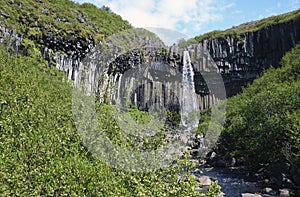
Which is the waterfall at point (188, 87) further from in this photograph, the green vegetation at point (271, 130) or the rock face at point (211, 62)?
the green vegetation at point (271, 130)

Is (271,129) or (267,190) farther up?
(271,129)

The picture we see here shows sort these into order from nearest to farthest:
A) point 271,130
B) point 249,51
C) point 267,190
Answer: point 267,190, point 271,130, point 249,51

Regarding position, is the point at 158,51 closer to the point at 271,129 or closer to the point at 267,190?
the point at 271,129

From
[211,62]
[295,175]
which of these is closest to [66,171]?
[295,175]

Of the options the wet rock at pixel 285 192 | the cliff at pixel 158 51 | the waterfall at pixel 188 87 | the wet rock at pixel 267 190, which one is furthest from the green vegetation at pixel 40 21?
the waterfall at pixel 188 87

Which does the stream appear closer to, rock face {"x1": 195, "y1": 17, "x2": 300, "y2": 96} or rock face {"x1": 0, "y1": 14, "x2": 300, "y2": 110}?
rock face {"x1": 0, "y1": 14, "x2": 300, "y2": 110}

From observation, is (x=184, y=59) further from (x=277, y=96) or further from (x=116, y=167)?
(x=116, y=167)

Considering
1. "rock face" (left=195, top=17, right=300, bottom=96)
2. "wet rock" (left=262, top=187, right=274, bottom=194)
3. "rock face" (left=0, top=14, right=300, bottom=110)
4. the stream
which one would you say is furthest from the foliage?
"rock face" (left=195, top=17, right=300, bottom=96)

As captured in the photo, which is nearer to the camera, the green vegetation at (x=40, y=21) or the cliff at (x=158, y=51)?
the green vegetation at (x=40, y=21)

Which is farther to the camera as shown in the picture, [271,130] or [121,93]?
[271,130]

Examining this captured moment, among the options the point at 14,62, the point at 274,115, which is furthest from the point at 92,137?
the point at 274,115

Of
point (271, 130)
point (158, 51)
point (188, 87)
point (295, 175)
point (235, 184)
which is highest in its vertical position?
point (158, 51)

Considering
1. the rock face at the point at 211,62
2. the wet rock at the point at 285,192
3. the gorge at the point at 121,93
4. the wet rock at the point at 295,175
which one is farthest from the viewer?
the rock face at the point at 211,62

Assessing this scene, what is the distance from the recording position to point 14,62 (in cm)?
2606
